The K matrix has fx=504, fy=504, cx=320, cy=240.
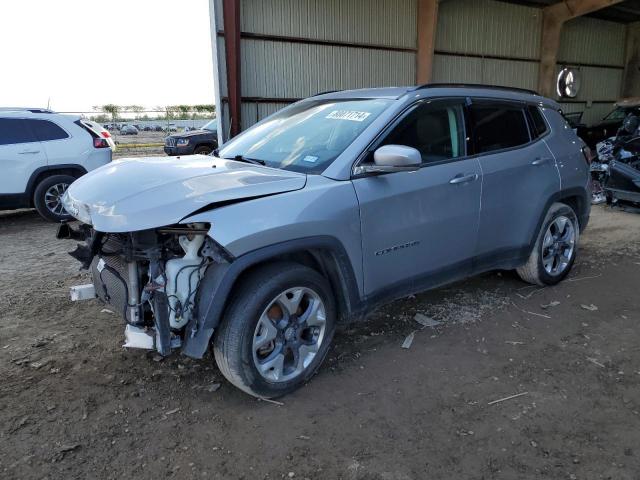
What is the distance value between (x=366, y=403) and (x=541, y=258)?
8.30 feet

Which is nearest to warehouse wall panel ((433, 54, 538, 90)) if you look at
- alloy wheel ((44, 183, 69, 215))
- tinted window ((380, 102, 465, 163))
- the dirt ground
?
alloy wheel ((44, 183, 69, 215))

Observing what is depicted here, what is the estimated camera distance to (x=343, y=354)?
359 centimetres

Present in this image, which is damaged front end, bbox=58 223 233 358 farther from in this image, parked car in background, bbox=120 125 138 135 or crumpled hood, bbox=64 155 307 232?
parked car in background, bbox=120 125 138 135

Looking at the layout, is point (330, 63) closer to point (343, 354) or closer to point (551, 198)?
point (551, 198)

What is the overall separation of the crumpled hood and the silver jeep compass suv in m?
0.01

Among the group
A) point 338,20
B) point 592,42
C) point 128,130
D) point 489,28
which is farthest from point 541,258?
point 128,130

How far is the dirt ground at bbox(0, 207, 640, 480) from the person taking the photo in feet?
8.18

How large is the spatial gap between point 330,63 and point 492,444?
37.1 ft

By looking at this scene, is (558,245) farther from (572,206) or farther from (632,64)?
(632,64)

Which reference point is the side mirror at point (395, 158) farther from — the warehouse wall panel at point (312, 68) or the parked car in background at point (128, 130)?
the parked car in background at point (128, 130)

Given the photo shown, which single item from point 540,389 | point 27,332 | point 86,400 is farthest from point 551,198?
point 27,332

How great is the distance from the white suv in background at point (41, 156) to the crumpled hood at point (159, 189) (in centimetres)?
574

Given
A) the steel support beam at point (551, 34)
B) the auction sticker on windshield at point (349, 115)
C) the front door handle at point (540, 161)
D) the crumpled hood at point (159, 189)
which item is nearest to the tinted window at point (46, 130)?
the crumpled hood at point (159, 189)

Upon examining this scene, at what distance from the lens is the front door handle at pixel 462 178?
365 centimetres
